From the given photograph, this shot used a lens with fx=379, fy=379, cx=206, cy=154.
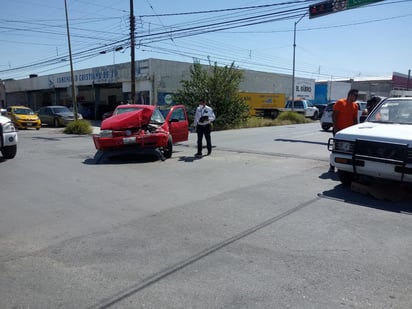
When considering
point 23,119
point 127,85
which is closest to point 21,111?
point 23,119

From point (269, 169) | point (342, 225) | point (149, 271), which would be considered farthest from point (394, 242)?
point (269, 169)

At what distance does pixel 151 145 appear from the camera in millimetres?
10305

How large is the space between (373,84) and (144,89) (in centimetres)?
4952

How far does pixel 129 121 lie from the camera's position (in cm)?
1020

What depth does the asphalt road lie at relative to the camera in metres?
3.20

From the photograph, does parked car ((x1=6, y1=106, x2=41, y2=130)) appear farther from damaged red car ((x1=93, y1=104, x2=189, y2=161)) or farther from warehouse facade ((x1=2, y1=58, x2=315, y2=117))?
damaged red car ((x1=93, y1=104, x2=189, y2=161))

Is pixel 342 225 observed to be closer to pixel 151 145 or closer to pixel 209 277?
pixel 209 277

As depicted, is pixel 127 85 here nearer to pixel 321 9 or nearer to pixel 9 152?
pixel 321 9

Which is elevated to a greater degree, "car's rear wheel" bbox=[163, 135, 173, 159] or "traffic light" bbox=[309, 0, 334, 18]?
"traffic light" bbox=[309, 0, 334, 18]

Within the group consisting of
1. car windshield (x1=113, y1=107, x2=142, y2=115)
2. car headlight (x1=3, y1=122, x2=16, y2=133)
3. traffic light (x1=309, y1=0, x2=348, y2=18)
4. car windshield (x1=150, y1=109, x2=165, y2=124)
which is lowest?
car headlight (x1=3, y1=122, x2=16, y2=133)

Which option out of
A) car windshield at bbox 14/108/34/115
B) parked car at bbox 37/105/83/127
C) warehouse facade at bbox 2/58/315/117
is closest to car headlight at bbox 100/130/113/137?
warehouse facade at bbox 2/58/315/117

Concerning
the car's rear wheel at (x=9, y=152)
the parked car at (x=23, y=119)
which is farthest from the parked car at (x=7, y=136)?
the parked car at (x=23, y=119)

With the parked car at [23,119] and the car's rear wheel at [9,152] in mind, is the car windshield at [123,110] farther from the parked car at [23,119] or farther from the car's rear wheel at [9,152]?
the parked car at [23,119]

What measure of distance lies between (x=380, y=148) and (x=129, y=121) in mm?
6377
